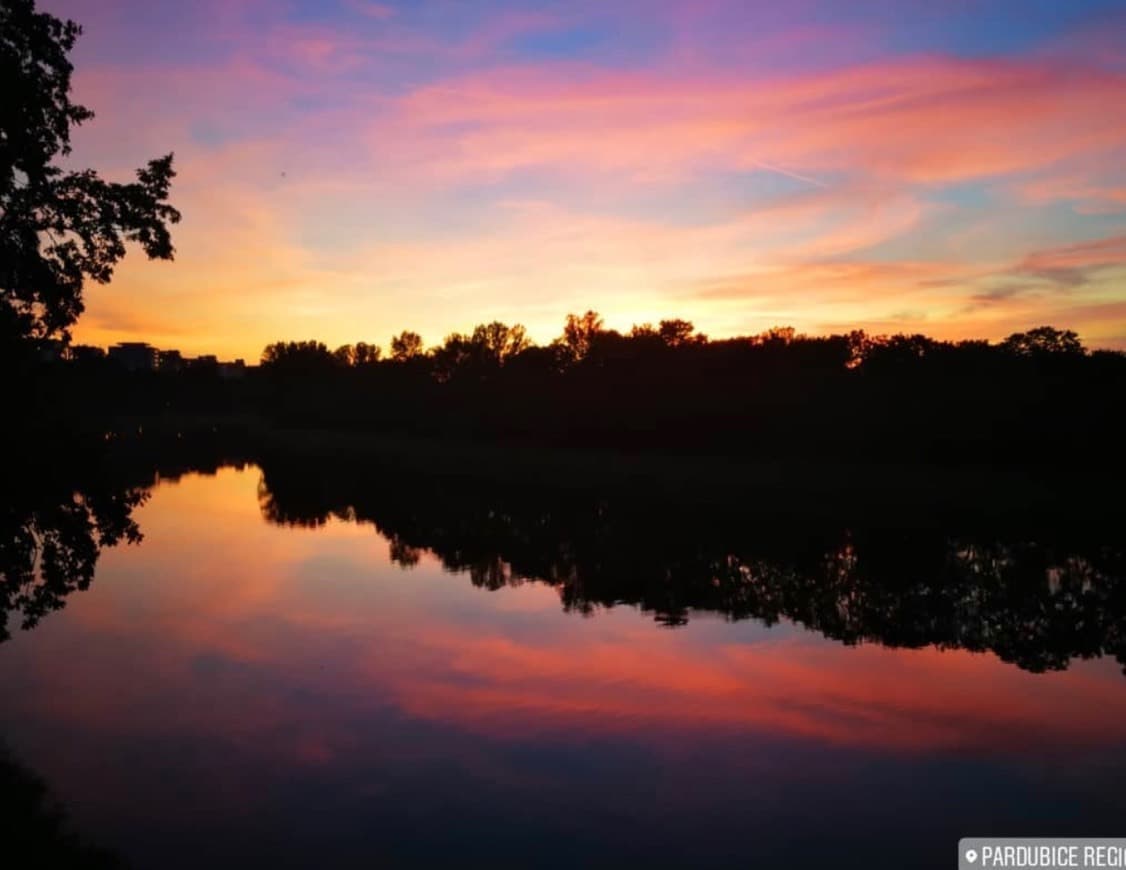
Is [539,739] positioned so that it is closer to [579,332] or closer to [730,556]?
[730,556]

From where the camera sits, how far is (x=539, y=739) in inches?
684

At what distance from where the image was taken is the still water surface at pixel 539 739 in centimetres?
1351

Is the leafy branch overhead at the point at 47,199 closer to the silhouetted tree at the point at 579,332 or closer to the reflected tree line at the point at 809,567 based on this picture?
the reflected tree line at the point at 809,567

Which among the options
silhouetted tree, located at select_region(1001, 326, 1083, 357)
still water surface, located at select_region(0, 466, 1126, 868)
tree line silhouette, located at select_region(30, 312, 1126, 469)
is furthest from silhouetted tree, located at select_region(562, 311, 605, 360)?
still water surface, located at select_region(0, 466, 1126, 868)

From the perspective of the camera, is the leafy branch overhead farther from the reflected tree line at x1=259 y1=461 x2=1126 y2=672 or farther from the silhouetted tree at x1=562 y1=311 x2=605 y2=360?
the silhouetted tree at x1=562 y1=311 x2=605 y2=360

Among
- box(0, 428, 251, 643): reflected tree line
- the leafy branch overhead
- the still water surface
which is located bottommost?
the still water surface

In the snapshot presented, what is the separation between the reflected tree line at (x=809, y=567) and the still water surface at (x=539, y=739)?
1.61 m

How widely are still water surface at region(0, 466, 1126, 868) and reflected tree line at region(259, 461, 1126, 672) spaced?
1.61 m

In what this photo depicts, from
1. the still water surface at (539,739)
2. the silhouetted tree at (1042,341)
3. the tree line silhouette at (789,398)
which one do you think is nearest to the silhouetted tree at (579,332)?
the tree line silhouette at (789,398)

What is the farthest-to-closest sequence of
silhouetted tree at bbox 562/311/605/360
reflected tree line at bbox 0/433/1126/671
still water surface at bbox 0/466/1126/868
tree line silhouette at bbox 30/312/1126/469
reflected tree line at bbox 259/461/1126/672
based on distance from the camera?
silhouetted tree at bbox 562/311/605/360, tree line silhouette at bbox 30/312/1126/469, reflected tree line at bbox 259/461/1126/672, reflected tree line at bbox 0/433/1126/671, still water surface at bbox 0/466/1126/868

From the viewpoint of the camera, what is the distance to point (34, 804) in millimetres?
13758

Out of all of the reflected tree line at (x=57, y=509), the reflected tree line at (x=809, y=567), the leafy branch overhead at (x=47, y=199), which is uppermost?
the leafy branch overhead at (x=47, y=199)

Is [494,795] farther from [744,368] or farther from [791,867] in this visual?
[744,368]

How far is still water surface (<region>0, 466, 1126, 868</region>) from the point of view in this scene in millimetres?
13508
